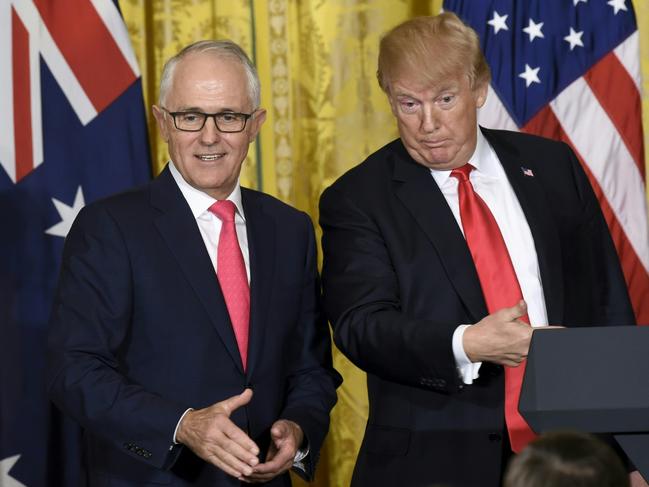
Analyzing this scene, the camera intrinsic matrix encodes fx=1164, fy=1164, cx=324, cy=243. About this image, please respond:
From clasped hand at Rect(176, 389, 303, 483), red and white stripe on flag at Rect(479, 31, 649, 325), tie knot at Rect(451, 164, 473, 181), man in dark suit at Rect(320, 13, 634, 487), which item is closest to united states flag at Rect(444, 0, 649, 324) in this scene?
red and white stripe on flag at Rect(479, 31, 649, 325)

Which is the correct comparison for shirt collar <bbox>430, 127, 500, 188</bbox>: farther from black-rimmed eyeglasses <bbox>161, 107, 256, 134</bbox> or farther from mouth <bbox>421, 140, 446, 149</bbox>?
black-rimmed eyeglasses <bbox>161, 107, 256, 134</bbox>

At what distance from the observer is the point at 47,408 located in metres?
3.79

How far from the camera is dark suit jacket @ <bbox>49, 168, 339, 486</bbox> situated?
246 centimetres

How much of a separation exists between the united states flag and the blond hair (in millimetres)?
1296

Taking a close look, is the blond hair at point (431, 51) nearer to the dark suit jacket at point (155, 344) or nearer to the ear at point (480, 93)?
the ear at point (480, 93)

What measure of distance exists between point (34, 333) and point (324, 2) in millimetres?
1548

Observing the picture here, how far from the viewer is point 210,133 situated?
272 cm

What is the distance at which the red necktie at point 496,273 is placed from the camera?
8.75 feet

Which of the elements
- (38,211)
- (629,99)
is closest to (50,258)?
(38,211)

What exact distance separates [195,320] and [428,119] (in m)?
0.73

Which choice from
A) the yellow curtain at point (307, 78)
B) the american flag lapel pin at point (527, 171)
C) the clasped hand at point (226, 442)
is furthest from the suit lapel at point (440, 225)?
the yellow curtain at point (307, 78)

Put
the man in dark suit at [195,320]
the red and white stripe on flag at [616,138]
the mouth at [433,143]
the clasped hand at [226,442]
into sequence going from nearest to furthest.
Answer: the clasped hand at [226,442], the man in dark suit at [195,320], the mouth at [433,143], the red and white stripe on flag at [616,138]

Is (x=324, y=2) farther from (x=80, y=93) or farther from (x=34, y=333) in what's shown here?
(x=34, y=333)

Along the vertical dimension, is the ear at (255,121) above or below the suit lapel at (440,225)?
above
